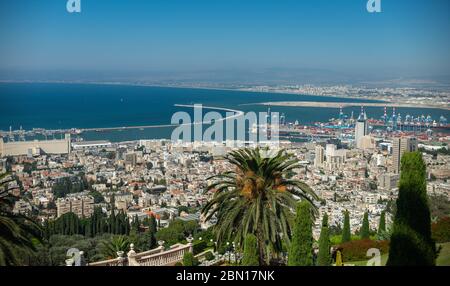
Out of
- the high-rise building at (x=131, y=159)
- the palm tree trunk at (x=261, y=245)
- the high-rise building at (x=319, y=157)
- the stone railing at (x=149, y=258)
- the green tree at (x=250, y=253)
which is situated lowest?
the high-rise building at (x=131, y=159)

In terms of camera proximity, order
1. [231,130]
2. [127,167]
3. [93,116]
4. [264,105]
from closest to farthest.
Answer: [127,167] < [231,130] < [264,105] < [93,116]

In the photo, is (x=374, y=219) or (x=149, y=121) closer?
(x=374, y=219)

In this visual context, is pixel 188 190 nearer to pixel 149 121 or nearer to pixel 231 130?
pixel 231 130

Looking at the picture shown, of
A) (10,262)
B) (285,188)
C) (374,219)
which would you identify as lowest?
(374,219)

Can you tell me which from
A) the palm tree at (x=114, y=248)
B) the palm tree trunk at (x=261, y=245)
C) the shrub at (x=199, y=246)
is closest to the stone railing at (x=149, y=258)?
the palm tree at (x=114, y=248)

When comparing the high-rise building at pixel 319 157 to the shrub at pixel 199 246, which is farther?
the high-rise building at pixel 319 157

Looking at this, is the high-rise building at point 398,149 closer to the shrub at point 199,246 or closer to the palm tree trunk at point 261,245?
the shrub at point 199,246

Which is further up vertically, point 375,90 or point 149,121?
point 375,90

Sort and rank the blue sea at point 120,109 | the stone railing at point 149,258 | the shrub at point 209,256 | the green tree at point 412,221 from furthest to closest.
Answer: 1. the blue sea at point 120,109
2. the shrub at point 209,256
3. the stone railing at point 149,258
4. the green tree at point 412,221
